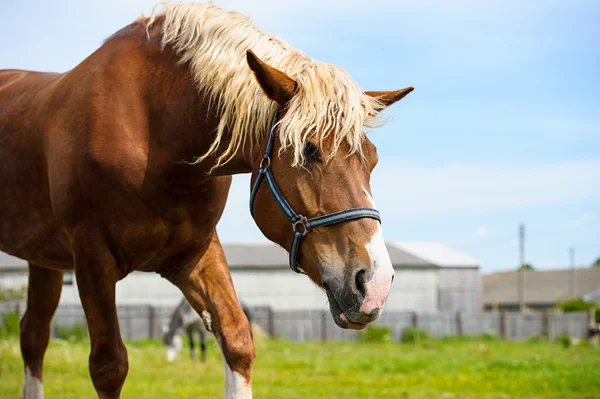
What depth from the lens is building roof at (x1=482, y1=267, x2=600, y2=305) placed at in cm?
6016

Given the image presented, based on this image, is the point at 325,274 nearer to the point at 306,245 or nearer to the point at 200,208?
the point at 306,245

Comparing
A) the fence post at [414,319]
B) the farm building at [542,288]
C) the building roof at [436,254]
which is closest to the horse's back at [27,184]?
the fence post at [414,319]

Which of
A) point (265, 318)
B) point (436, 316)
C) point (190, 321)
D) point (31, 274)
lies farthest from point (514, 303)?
point (31, 274)

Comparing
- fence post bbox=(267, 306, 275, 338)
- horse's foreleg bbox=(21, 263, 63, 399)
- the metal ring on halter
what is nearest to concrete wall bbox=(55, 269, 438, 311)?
fence post bbox=(267, 306, 275, 338)

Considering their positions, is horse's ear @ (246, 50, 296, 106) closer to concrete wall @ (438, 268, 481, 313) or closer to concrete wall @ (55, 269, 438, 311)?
concrete wall @ (55, 269, 438, 311)

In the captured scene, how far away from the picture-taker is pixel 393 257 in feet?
139

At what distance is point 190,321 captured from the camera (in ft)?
58.9

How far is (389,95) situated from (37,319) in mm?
3067

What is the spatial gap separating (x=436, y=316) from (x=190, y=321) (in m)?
17.9

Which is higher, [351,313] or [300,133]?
[300,133]

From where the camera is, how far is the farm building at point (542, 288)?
5967cm

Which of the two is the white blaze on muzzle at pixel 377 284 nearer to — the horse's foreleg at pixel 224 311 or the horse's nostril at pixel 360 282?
the horse's nostril at pixel 360 282

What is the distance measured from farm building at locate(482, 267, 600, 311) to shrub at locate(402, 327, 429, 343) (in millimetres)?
29391

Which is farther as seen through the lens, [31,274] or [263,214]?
[31,274]
